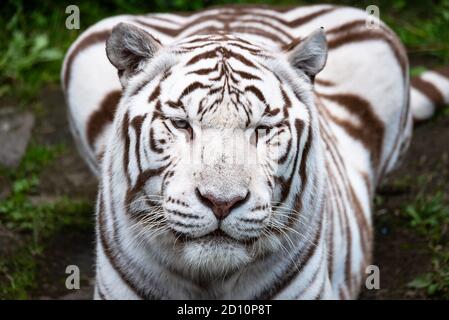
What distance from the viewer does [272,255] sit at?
2.84 metres

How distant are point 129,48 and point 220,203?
26.3 inches

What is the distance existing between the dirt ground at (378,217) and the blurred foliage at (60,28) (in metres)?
0.19

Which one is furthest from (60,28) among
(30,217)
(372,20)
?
(372,20)

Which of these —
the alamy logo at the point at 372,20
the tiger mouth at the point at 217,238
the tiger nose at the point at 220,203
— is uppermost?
the alamy logo at the point at 372,20

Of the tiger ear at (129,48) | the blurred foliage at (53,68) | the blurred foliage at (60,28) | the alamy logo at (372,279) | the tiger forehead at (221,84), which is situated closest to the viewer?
the tiger forehead at (221,84)

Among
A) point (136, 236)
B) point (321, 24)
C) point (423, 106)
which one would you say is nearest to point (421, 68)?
point (423, 106)

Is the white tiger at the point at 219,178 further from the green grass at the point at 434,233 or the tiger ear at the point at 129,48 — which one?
the green grass at the point at 434,233

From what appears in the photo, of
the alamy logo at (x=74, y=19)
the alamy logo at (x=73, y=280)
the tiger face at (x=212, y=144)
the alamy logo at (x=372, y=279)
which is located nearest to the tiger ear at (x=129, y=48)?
the tiger face at (x=212, y=144)

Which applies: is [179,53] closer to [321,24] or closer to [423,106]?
[321,24]

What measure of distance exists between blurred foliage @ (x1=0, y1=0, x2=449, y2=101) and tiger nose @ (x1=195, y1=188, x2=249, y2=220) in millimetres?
2942

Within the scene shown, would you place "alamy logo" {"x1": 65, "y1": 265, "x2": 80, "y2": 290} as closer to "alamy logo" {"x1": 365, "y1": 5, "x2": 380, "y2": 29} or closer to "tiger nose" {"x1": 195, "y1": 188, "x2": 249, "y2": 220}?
"tiger nose" {"x1": 195, "y1": 188, "x2": 249, "y2": 220}

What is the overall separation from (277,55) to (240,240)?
25.8 inches

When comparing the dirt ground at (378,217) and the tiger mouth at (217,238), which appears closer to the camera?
the tiger mouth at (217,238)

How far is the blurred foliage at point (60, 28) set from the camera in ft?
17.5
